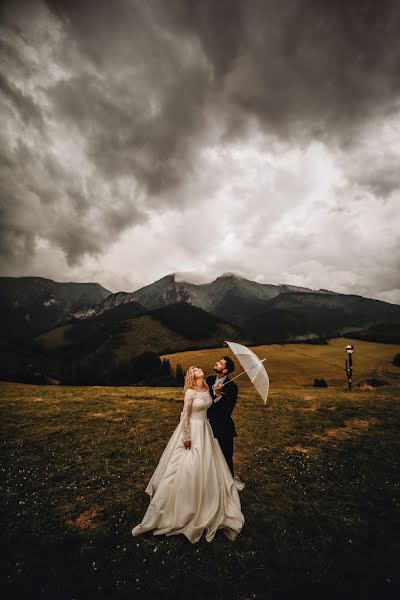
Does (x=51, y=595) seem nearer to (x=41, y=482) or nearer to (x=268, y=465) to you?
(x=41, y=482)

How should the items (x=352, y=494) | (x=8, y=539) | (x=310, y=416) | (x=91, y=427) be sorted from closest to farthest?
(x=8, y=539), (x=352, y=494), (x=91, y=427), (x=310, y=416)

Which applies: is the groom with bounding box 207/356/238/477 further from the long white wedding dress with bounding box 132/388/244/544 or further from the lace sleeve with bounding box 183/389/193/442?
the lace sleeve with bounding box 183/389/193/442

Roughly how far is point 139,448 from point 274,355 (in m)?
84.2

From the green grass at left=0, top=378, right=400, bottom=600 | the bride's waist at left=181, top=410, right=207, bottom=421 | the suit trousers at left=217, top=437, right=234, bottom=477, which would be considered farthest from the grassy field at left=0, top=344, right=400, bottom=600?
the bride's waist at left=181, top=410, right=207, bottom=421

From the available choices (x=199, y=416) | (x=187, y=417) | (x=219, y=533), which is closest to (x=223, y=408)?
(x=199, y=416)

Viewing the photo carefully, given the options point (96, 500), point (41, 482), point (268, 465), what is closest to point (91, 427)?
point (41, 482)

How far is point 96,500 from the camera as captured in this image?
7.76 metres

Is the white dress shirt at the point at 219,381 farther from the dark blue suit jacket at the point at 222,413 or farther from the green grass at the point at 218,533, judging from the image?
the green grass at the point at 218,533

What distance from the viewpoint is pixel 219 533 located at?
21.4 feet

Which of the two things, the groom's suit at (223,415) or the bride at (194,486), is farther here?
the groom's suit at (223,415)

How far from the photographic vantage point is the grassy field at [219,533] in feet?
16.9

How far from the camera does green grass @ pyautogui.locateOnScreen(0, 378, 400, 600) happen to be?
5.16 meters

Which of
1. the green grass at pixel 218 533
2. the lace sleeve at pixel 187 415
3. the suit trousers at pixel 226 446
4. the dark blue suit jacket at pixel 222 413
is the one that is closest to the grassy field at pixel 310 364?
the green grass at pixel 218 533

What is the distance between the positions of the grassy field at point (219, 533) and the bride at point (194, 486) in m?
0.28
